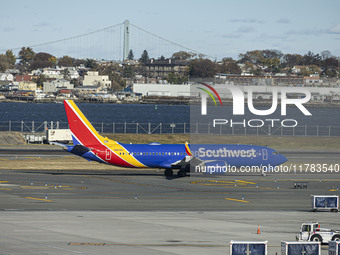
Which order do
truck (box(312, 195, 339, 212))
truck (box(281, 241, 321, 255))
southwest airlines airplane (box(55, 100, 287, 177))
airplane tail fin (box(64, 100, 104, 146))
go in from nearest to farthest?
truck (box(281, 241, 321, 255)) → truck (box(312, 195, 339, 212)) → southwest airlines airplane (box(55, 100, 287, 177)) → airplane tail fin (box(64, 100, 104, 146))

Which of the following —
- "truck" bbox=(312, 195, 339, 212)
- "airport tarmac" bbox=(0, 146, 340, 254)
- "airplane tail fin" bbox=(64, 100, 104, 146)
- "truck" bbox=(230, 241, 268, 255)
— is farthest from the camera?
"airplane tail fin" bbox=(64, 100, 104, 146)

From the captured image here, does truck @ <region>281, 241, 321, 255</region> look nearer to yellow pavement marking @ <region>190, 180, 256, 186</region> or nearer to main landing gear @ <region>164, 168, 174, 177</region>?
yellow pavement marking @ <region>190, 180, 256, 186</region>

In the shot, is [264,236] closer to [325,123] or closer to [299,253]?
[299,253]

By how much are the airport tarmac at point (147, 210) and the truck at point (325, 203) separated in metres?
0.94

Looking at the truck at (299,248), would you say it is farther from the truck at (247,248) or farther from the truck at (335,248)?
the truck at (247,248)

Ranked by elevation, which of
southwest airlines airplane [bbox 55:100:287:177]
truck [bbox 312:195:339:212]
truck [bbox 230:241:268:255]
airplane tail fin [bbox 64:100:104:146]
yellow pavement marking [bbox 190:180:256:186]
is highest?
airplane tail fin [bbox 64:100:104:146]

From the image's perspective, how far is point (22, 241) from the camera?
39906 mm

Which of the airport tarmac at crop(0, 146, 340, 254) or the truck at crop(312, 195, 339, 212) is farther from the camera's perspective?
the truck at crop(312, 195, 339, 212)

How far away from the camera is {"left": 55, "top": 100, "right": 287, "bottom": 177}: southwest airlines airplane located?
7656 centimetres

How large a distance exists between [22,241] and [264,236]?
597 inches

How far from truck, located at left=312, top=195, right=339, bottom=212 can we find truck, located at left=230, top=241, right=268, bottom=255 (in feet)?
77.6

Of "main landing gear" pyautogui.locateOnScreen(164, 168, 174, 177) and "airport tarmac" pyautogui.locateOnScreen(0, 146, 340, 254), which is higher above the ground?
"main landing gear" pyautogui.locateOnScreen(164, 168, 174, 177)

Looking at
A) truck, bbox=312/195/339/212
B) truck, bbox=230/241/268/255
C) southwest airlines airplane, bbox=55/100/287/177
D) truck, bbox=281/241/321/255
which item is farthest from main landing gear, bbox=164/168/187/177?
truck, bbox=281/241/321/255

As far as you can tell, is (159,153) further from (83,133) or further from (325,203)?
(325,203)
